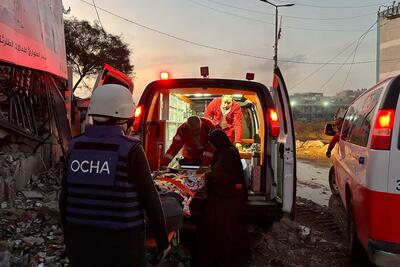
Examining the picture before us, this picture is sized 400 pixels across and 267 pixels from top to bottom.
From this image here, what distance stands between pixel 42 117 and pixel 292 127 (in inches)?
230

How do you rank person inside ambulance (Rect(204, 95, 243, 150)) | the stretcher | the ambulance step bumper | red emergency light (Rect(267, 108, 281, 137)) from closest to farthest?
the stretcher → the ambulance step bumper → red emergency light (Rect(267, 108, 281, 137)) → person inside ambulance (Rect(204, 95, 243, 150))

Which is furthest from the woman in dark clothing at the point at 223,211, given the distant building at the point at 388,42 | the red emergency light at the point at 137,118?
the distant building at the point at 388,42

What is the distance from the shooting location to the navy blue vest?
235 centimetres

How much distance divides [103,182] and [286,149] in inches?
112

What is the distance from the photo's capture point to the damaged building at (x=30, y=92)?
5.88 metres

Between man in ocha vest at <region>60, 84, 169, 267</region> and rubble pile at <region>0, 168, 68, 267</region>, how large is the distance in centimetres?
152

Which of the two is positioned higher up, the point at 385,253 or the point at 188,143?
the point at 188,143

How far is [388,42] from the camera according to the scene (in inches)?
2266

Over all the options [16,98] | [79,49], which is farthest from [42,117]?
[79,49]

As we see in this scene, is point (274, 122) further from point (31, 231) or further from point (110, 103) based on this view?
point (31, 231)

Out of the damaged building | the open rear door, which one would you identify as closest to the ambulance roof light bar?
the open rear door

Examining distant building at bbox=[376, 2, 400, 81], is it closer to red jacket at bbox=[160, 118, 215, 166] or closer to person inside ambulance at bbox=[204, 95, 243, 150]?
person inside ambulance at bbox=[204, 95, 243, 150]

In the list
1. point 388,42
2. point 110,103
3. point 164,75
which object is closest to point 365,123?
point 164,75

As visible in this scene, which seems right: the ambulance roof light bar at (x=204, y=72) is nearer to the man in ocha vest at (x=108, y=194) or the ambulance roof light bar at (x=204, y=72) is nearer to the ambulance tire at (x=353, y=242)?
the ambulance tire at (x=353, y=242)
